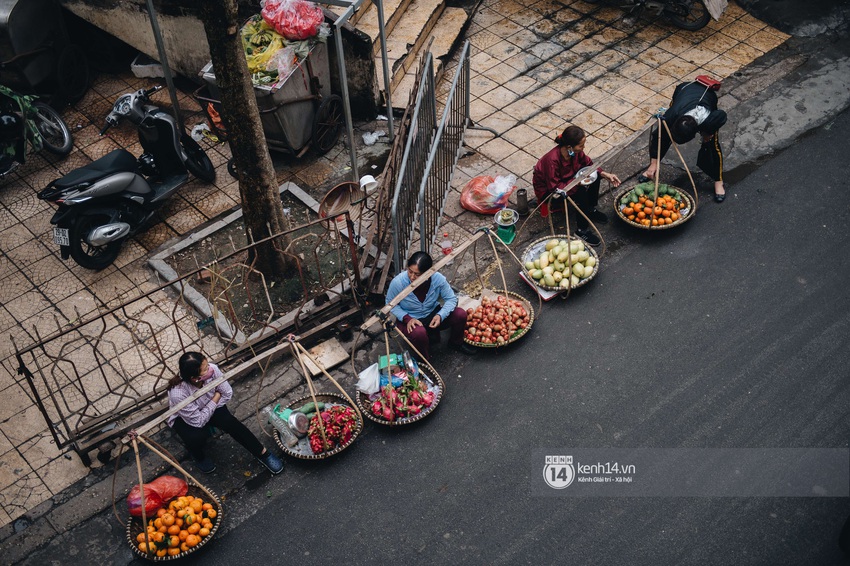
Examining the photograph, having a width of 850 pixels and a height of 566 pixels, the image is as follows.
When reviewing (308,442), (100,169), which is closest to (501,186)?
(308,442)

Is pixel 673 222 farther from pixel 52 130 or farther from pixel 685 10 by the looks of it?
pixel 52 130

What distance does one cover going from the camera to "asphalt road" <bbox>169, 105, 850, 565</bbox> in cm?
534

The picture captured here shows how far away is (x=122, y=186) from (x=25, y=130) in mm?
1640

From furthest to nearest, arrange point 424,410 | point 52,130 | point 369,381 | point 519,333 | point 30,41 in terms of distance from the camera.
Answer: point 30,41 < point 52,130 < point 519,333 < point 369,381 < point 424,410

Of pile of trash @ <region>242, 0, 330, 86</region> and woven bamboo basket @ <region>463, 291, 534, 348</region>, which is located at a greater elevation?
pile of trash @ <region>242, 0, 330, 86</region>

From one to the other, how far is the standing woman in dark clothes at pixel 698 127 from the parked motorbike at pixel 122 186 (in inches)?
186

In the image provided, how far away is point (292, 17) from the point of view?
7.43m

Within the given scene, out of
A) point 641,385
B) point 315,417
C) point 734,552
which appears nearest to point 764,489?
point 734,552

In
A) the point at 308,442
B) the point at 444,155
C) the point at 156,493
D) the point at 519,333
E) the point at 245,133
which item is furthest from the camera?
the point at 444,155

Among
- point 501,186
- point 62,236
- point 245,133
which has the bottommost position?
point 501,186

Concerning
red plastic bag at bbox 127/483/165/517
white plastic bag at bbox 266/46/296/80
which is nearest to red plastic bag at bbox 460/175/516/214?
white plastic bag at bbox 266/46/296/80

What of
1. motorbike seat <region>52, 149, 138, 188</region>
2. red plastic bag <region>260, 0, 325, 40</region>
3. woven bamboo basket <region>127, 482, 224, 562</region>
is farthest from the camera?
red plastic bag <region>260, 0, 325, 40</region>

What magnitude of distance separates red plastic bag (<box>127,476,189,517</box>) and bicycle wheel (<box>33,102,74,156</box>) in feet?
14.9

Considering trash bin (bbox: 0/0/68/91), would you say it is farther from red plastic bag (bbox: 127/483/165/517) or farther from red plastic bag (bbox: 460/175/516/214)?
red plastic bag (bbox: 127/483/165/517)
